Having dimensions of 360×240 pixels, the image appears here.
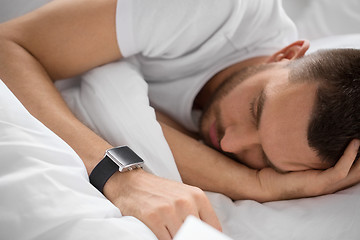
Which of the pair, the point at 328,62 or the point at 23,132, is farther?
the point at 328,62

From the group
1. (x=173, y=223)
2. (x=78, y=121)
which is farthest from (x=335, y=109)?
(x=78, y=121)

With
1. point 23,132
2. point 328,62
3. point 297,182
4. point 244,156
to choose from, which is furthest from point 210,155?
point 23,132

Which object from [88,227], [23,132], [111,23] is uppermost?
[111,23]

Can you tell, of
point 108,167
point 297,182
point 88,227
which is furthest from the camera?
→ point 297,182

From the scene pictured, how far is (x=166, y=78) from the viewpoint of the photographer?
45.3 inches

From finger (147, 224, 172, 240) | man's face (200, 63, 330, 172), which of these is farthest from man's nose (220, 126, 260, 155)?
finger (147, 224, 172, 240)

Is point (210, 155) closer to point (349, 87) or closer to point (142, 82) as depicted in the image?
point (142, 82)

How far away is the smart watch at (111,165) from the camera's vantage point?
757 millimetres

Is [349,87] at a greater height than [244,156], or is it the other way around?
[349,87]

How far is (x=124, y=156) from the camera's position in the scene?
78cm

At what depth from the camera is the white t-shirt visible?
3.15ft

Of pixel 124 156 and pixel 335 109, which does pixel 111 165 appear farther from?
pixel 335 109

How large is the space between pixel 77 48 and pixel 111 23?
0.11 m

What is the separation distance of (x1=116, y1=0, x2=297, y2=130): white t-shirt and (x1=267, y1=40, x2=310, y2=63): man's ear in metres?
0.06
